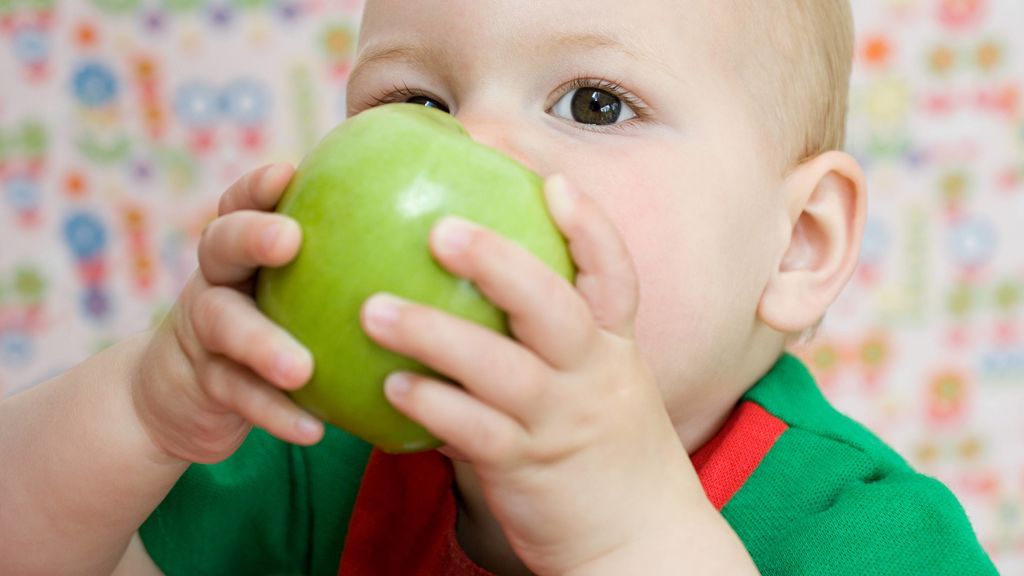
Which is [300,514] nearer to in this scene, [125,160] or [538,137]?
[538,137]

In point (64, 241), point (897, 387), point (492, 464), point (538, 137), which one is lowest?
point (64, 241)

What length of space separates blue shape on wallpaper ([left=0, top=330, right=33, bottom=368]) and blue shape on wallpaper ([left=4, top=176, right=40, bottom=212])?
0.24 metres

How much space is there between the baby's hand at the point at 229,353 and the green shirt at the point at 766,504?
0.22m

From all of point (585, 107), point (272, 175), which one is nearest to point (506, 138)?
point (585, 107)

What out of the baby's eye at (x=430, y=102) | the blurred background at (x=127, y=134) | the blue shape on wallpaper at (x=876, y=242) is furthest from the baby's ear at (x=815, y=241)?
the blurred background at (x=127, y=134)

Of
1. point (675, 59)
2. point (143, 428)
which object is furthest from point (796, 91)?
point (143, 428)

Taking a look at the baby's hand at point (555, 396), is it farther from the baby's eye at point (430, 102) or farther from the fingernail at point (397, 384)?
the baby's eye at point (430, 102)

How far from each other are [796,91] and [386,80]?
0.34m

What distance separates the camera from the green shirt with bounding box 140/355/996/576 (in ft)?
2.65

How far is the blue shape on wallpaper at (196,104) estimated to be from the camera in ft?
6.89

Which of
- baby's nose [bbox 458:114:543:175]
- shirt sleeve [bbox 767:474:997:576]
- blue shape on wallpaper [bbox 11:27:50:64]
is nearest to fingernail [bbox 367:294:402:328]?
baby's nose [bbox 458:114:543:175]

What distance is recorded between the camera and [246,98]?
2.10 metres

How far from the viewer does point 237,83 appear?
2104mm

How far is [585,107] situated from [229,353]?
0.34 m
